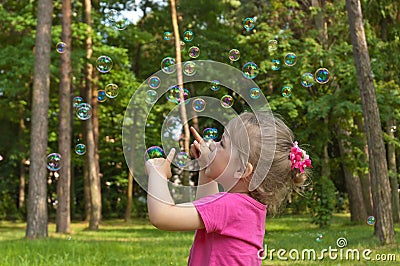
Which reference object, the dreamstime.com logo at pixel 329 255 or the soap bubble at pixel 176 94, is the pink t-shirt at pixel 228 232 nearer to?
the soap bubble at pixel 176 94

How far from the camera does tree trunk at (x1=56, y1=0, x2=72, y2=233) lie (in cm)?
1655

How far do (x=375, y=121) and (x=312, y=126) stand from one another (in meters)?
6.80

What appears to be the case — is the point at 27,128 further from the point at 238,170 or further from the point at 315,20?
the point at 238,170

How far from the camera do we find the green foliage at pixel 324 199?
17.4 metres

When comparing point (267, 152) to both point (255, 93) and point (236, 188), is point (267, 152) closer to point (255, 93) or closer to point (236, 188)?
point (236, 188)

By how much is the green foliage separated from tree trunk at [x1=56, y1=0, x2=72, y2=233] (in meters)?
7.08

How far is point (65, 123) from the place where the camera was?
1697 cm

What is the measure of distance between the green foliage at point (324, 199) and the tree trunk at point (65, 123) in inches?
279

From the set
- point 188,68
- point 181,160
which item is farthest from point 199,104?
point 181,160

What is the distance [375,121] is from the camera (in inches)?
419

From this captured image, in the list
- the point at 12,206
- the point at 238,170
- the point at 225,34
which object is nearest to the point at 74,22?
the point at 225,34

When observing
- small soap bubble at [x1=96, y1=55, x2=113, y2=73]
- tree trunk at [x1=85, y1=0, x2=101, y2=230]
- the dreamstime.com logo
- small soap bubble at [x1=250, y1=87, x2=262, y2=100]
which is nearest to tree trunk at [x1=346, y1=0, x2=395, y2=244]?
the dreamstime.com logo

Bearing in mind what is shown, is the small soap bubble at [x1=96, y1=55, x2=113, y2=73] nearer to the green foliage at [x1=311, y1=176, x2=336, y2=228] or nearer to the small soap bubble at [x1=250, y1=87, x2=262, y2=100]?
the small soap bubble at [x1=250, y1=87, x2=262, y2=100]

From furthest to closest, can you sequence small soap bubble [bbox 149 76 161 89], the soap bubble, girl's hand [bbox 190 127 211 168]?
the soap bubble < small soap bubble [bbox 149 76 161 89] < girl's hand [bbox 190 127 211 168]
